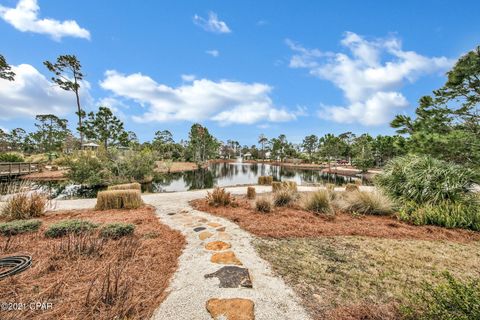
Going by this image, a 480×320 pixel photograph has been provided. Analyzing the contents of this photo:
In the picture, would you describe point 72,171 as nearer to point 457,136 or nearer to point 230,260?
point 230,260

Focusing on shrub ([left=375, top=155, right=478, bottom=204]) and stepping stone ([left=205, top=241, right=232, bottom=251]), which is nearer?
stepping stone ([left=205, top=241, right=232, bottom=251])

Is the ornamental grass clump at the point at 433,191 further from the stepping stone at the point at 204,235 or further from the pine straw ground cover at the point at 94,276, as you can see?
the pine straw ground cover at the point at 94,276

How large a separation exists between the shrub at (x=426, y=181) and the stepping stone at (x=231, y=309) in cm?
543

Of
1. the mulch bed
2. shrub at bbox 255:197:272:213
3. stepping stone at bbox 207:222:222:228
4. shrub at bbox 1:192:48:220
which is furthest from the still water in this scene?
shrub at bbox 1:192:48:220

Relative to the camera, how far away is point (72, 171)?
12.3 m

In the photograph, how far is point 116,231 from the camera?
313 centimetres

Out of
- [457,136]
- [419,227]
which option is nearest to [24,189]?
[419,227]

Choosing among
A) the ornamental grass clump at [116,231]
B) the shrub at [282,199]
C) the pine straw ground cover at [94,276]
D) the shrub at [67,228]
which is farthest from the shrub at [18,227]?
the shrub at [282,199]

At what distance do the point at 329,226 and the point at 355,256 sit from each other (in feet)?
4.19

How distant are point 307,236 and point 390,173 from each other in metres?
4.26

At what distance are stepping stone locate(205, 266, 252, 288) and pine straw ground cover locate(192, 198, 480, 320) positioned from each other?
41 cm

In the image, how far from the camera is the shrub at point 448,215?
423 cm

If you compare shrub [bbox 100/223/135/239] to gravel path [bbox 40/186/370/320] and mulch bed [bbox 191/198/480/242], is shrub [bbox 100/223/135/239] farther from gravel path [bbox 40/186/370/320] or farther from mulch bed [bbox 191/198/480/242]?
mulch bed [bbox 191/198/480/242]

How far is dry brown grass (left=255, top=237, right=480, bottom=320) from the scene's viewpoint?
5.90ft
